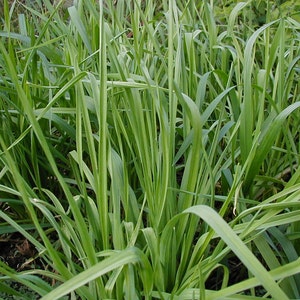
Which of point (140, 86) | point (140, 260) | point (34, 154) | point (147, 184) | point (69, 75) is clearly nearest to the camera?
point (140, 260)

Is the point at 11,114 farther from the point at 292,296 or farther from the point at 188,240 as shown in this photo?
the point at 292,296

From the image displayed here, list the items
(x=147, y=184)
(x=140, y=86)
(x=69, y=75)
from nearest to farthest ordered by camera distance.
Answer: (x=147, y=184) → (x=140, y=86) → (x=69, y=75)

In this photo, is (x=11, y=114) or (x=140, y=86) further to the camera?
(x=11, y=114)

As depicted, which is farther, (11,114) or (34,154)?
(11,114)

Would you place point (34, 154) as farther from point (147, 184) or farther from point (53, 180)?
point (147, 184)

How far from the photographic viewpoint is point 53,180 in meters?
1.15

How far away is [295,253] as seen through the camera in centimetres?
82

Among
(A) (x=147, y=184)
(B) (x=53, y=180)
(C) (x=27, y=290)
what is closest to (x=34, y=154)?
(B) (x=53, y=180)

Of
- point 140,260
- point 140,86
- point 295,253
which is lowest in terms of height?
point 295,253

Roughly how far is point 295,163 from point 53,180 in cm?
58

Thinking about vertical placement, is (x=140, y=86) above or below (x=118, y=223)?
above

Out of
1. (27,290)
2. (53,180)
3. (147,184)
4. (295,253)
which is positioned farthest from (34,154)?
(295,253)

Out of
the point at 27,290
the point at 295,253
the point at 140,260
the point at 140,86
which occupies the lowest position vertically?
the point at 27,290

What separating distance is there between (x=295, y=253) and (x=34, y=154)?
56cm
